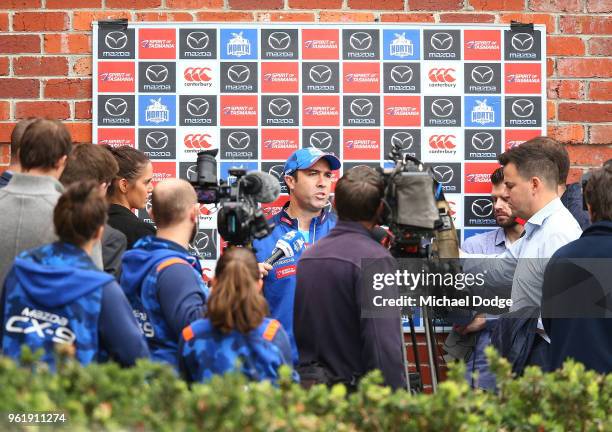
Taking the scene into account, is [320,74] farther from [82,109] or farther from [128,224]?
[128,224]

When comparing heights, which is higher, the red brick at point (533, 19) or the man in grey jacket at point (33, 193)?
the red brick at point (533, 19)

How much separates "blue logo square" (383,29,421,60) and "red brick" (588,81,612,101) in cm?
110

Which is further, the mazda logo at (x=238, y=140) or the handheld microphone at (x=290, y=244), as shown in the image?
the mazda logo at (x=238, y=140)

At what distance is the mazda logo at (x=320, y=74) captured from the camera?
5.45 metres

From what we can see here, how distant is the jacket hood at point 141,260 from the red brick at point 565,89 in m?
2.90

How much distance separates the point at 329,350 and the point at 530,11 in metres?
2.88

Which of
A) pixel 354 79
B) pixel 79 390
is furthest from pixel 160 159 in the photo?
pixel 79 390

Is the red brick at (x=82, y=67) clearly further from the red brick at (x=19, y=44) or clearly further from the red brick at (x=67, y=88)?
the red brick at (x=19, y=44)

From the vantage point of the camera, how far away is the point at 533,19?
18.1 ft

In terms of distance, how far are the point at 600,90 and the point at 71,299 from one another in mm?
3769

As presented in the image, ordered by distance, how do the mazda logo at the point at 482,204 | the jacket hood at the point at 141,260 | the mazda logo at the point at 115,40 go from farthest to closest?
the mazda logo at the point at 482,204 → the mazda logo at the point at 115,40 → the jacket hood at the point at 141,260

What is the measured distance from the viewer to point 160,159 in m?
5.41

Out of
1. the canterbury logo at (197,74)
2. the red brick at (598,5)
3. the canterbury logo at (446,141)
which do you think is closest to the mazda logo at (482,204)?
the canterbury logo at (446,141)

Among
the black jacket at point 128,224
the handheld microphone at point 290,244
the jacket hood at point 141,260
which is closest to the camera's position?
the jacket hood at point 141,260
